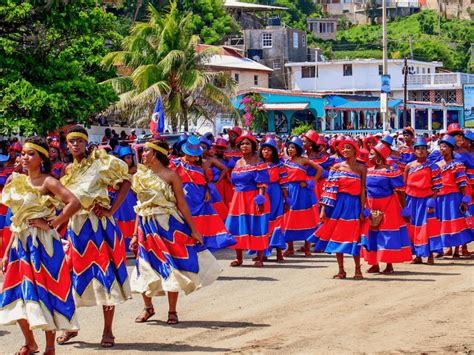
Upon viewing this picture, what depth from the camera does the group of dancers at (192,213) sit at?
9312 mm

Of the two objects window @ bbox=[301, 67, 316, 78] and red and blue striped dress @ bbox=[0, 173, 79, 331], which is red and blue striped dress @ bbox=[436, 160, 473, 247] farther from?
window @ bbox=[301, 67, 316, 78]

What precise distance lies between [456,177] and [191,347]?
26.9 feet

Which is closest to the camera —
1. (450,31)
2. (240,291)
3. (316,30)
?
(240,291)

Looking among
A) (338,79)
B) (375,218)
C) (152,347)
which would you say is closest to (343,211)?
(375,218)

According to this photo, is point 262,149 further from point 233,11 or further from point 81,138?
point 233,11

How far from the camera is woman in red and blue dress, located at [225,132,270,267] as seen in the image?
16312mm

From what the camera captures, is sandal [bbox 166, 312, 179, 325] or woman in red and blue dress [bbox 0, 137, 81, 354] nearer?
woman in red and blue dress [bbox 0, 137, 81, 354]

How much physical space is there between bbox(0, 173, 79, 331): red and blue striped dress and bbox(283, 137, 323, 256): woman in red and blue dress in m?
8.96

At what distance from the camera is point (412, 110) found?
260 ft

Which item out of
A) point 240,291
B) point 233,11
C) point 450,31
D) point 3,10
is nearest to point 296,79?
point 233,11

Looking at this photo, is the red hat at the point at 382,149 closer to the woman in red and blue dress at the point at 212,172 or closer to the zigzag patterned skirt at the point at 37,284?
the woman in red and blue dress at the point at 212,172

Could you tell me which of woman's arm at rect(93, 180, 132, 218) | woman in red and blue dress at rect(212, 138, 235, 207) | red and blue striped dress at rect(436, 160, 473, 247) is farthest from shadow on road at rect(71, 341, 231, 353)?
woman in red and blue dress at rect(212, 138, 235, 207)

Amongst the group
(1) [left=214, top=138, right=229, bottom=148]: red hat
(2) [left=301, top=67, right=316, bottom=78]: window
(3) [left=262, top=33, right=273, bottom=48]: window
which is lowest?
(1) [left=214, top=138, right=229, bottom=148]: red hat

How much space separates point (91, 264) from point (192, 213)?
477 cm
